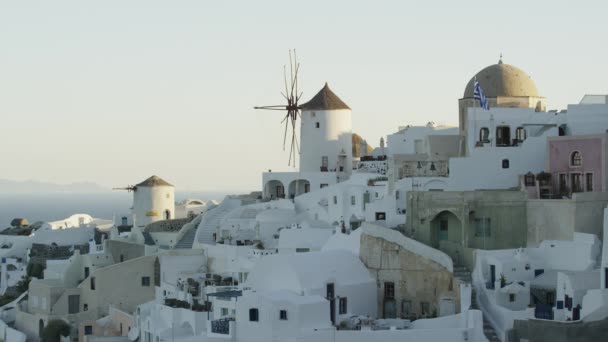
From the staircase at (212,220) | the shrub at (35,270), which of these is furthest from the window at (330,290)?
the shrub at (35,270)

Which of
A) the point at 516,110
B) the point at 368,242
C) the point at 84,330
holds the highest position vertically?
the point at 516,110

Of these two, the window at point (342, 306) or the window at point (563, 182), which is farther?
the window at point (563, 182)

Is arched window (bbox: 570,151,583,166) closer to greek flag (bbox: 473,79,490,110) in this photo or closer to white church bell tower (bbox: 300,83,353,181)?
greek flag (bbox: 473,79,490,110)

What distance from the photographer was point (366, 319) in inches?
1522

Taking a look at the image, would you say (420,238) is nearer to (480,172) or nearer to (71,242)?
(480,172)

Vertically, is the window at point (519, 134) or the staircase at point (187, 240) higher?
the window at point (519, 134)

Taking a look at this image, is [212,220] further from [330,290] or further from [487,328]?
[487,328]

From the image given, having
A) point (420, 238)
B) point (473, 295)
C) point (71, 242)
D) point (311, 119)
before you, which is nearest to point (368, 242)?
point (420, 238)

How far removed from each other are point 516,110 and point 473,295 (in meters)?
9.21

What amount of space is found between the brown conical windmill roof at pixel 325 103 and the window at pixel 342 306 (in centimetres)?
1721

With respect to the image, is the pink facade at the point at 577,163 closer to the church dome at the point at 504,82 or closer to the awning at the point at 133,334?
the church dome at the point at 504,82

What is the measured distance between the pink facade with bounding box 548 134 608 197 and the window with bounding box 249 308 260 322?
10.7 meters

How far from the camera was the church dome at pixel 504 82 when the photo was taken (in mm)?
48125

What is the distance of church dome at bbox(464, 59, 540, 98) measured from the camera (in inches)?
1895
